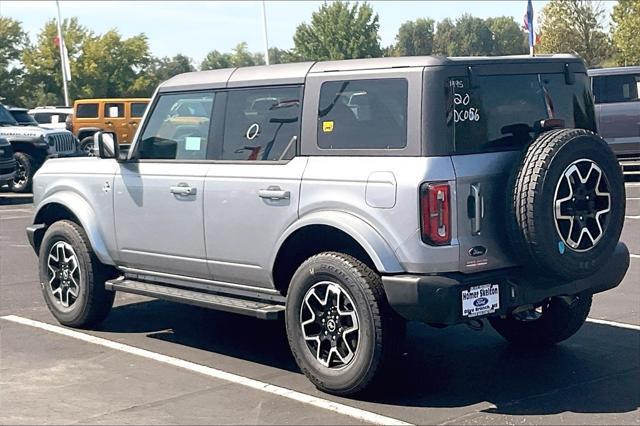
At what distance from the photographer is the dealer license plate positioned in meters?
5.77

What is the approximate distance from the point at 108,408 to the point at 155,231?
1761 mm

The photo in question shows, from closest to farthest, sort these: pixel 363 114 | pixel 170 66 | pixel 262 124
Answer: pixel 363 114, pixel 262 124, pixel 170 66

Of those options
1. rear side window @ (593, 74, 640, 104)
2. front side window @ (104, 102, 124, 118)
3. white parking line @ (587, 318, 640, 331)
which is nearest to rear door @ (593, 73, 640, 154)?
rear side window @ (593, 74, 640, 104)

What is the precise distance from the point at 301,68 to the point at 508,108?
1367mm

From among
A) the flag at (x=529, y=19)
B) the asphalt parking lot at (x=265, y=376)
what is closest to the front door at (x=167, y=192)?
the asphalt parking lot at (x=265, y=376)

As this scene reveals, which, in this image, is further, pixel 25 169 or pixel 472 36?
pixel 472 36

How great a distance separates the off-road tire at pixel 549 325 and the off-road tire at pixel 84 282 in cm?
299

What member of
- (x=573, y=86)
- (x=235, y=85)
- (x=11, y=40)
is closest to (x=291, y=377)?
(x=235, y=85)

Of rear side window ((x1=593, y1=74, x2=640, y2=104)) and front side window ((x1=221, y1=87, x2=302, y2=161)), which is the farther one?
rear side window ((x1=593, y1=74, x2=640, y2=104))

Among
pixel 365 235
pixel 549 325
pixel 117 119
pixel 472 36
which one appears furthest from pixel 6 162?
pixel 472 36

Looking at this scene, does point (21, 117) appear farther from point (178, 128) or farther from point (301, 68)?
point (301, 68)

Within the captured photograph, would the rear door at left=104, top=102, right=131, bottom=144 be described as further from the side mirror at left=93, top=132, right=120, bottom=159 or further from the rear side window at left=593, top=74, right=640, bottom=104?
the side mirror at left=93, top=132, right=120, bottom=159

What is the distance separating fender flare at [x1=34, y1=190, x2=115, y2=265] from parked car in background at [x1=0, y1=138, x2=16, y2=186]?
1259cm

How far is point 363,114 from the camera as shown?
20.3 feet
